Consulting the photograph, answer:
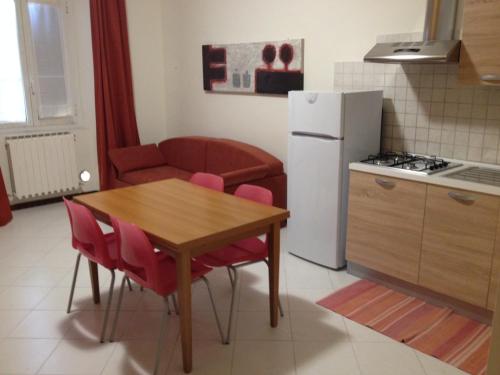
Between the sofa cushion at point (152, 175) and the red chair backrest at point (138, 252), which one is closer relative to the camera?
the red chair backrest at point (138, 252)

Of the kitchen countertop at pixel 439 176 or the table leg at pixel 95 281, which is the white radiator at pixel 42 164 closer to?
the table leg at pixel 95 281

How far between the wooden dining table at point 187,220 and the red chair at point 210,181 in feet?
0.47

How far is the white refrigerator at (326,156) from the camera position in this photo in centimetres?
352

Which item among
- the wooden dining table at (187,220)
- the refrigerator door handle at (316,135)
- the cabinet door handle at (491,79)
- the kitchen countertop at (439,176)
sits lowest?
the wooden dining table at (187,220)

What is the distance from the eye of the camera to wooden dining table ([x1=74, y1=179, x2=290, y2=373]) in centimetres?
Result: 239

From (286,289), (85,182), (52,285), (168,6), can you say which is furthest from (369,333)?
(168,6)

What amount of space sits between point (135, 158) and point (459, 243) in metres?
3.89

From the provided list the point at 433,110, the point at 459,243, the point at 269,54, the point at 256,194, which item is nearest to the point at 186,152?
the point at 269,54

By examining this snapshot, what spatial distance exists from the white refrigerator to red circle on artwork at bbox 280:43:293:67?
3.04ft

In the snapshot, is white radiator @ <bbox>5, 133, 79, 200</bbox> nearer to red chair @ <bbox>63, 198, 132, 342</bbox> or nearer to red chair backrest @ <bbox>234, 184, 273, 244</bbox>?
red chair @ <bbox>63, 198, 132, 342</bbox>

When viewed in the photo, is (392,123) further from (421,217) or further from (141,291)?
(141,291)

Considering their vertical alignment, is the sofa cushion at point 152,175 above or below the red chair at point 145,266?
below

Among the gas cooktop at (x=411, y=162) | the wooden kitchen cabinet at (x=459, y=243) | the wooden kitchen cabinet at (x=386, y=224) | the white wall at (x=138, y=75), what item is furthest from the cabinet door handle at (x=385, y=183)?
the white wall at (x=138, y=75)

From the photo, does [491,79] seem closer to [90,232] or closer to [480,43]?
[480,43]
